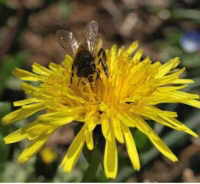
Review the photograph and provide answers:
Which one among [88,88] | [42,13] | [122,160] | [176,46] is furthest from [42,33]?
[88,88]

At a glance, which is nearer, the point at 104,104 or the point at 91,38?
the point at 104,104

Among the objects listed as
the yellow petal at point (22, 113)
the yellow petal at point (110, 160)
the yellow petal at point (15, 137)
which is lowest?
the yellow petal at point (110, 160)

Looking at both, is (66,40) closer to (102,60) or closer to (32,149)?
(102,60)

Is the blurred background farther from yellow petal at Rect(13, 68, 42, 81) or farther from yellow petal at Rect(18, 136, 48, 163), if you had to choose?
yellow petal at Rect(18, 136, 48, 163)

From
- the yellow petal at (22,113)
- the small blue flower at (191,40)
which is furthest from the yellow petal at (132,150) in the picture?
the small blue flower at (191,40)

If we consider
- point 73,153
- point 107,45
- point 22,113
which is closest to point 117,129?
point 73,153

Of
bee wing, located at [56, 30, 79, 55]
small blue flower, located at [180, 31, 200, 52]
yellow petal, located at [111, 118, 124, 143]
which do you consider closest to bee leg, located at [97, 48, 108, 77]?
→ bee wing, located at [56, 30, 79, 55]

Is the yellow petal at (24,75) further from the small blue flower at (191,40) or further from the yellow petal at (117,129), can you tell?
the small blue flower at (191,40)
